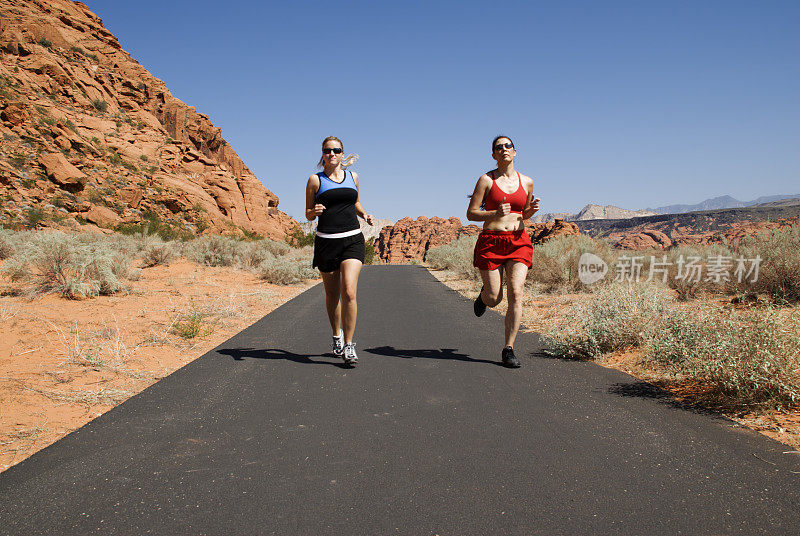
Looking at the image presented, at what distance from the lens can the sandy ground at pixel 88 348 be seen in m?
3.94

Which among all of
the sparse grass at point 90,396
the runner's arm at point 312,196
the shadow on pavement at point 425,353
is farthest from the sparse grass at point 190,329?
the runner's arm at point 312,196

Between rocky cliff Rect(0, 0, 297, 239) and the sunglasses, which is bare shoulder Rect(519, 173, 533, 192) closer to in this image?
the sunglasses

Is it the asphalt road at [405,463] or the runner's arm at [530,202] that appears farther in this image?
the runner's arm at [530,202]

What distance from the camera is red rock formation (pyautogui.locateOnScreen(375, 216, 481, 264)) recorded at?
123312 mm

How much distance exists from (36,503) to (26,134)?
38.4 meters

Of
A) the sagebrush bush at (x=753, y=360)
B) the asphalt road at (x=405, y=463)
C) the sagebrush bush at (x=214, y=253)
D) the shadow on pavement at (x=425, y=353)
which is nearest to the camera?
the asphalt road at (x=405, y=463)

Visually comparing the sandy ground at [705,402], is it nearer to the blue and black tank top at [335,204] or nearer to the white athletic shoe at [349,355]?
the white athletic shoe at [349,355]

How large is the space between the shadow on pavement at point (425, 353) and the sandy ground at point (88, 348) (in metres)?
2.30

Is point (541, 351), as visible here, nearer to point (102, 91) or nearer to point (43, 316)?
point (43, 316)

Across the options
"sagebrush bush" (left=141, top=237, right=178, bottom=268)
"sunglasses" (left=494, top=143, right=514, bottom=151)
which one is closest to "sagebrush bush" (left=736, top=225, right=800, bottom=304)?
"sunglasses" (left=494, top=143, right=514, bottom=151)

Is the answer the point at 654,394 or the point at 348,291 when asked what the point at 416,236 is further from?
the point at 654,394

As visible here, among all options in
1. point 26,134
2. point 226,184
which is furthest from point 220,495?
point 226,184

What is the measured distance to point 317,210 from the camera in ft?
17.0

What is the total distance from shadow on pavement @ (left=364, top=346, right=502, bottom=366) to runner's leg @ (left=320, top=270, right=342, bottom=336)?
0.65 meters
